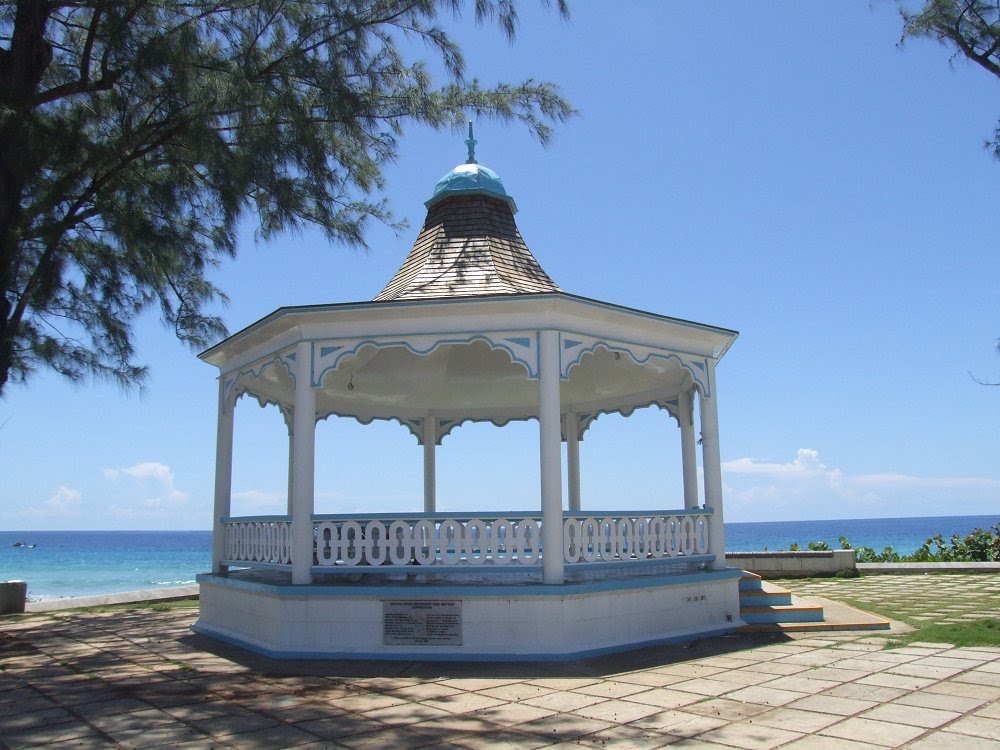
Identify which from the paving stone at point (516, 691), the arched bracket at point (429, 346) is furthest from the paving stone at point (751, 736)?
the arched bracket at point (429, 346)

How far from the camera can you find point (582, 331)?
884 cm

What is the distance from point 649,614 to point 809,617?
217 cm

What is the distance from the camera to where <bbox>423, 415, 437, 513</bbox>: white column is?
42.6ft

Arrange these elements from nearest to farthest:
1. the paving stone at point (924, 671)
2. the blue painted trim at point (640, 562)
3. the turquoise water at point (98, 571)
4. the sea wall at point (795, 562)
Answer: the paving stone at point (924, 671)
the blue painted trim at point (640, 562)
the sea wall at point (795, 562)
the turquoise water at point (98, 571)

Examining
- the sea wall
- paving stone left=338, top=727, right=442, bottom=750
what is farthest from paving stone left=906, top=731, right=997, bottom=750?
the sea wall

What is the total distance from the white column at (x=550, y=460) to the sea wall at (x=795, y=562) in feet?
30.5

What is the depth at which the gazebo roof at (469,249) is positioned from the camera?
9.79 metres

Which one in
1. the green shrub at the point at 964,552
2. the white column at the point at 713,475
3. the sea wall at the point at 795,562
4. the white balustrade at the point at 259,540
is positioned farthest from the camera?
the green shrub at the point at 964,552

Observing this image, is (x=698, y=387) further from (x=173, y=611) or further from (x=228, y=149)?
(x=173, y=611)

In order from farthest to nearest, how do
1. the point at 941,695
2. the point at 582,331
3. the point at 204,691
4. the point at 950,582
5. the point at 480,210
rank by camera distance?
the point at 950,582 < the point at 480,210 < the point at 582,331 < the point at 204,691 < the point at 941,695

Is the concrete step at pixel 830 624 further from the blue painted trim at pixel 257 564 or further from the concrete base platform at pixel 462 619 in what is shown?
the blue painted trim at pixel 257 564

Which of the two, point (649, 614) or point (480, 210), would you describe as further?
point (480, 210)

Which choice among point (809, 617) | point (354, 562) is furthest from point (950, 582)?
point (354, 562)

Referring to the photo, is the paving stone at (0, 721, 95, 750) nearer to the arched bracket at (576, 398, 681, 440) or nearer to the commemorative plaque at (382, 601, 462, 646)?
the commemorative plaque at (382, 601, 462, 646)
